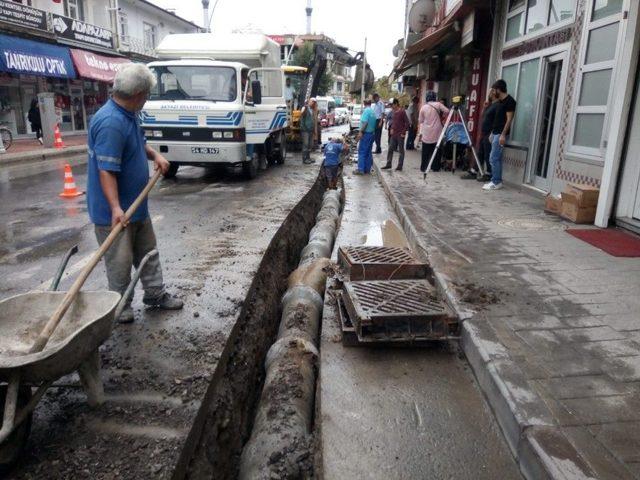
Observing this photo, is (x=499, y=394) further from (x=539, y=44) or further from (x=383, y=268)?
(x=539, y=44)

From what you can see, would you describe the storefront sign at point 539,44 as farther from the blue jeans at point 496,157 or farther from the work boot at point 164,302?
the work boot at point 164,302

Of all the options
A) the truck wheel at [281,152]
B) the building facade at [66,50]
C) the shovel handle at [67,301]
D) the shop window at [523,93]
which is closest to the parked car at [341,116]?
the building facade at [66,50]

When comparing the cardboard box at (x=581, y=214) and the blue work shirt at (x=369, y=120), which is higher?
the blue work shirt at (x=369, y=120)

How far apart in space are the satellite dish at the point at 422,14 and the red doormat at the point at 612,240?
10919mm

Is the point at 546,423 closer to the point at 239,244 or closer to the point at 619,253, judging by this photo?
the point at 619,253

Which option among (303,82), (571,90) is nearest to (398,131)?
(571,90)

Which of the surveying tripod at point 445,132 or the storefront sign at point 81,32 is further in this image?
the storefront sign at point 81,32

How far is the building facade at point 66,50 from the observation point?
18.9 m

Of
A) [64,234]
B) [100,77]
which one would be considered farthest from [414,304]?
[100,77]

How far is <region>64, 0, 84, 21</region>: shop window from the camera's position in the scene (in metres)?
24.0

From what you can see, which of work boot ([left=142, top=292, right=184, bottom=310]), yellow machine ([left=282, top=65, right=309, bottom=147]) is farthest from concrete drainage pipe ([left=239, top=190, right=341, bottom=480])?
yellow machine ([left=282, top=65, right=309, bottom=147])

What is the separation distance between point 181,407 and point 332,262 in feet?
8.87

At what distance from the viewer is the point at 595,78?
6.83 m

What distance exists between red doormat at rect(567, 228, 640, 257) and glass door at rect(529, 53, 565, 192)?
2.27m
